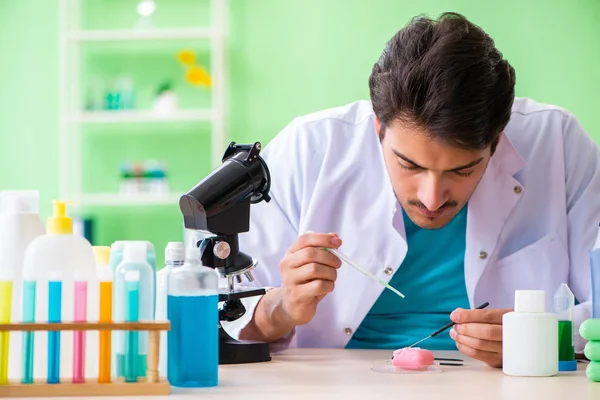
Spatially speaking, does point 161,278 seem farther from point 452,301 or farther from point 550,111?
point 550,111

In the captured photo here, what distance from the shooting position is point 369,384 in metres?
1.23

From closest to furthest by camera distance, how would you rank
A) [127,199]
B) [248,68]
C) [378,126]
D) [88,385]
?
[88,385] < [378,126] < [127,199] < [248,68]

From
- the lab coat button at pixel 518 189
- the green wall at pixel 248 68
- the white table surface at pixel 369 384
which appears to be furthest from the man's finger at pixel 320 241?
the green wall at pixel 248 68

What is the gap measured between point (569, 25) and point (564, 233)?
266 centimetres

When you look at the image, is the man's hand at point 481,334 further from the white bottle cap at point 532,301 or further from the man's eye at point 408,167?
the man's eye at point 408,167

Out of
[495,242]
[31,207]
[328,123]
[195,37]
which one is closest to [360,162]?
[328,123]

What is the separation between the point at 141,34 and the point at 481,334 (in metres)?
3.28

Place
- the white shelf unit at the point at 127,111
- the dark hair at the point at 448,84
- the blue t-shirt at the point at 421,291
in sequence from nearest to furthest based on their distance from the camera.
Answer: the dark hair at the point at 448,84 < the blue t-shirt at the point at 421,291 < the white shelf unit at the point at 127,111

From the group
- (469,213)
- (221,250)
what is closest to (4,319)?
(221,250)

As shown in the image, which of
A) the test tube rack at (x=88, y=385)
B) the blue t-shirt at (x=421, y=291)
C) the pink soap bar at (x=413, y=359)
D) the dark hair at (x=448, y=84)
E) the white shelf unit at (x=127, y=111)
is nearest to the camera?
the test tube rack at (x=88, y=385)

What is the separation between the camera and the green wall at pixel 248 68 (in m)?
4.28

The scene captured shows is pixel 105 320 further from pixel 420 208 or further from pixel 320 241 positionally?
pixel 420 208

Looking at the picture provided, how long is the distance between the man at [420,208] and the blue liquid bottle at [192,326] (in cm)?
48

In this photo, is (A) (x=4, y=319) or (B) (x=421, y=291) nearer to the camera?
(A) (x=4, y=319)
